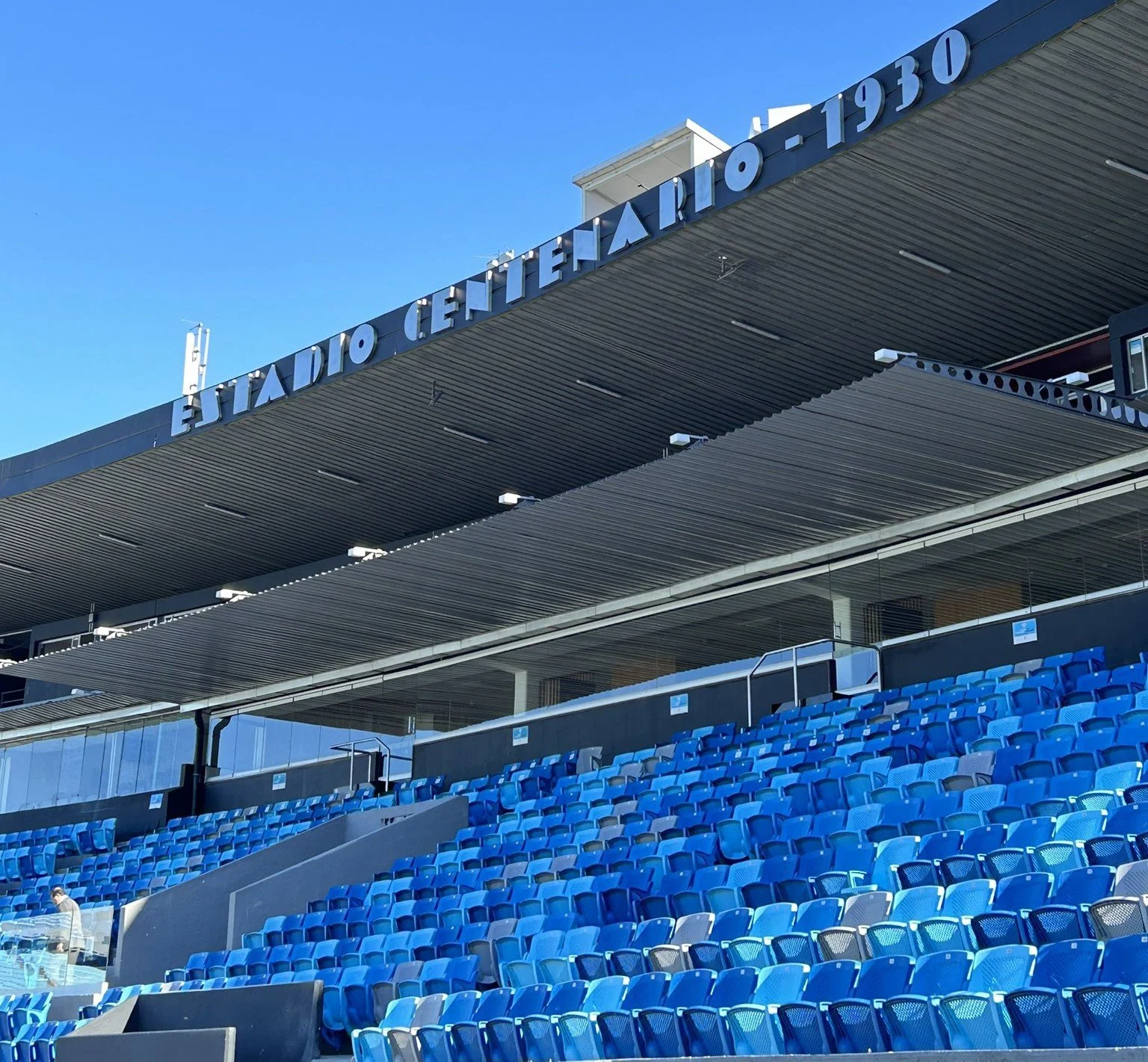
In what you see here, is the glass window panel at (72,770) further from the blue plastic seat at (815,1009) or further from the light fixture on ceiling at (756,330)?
the blue plastic seat at (815,1009)

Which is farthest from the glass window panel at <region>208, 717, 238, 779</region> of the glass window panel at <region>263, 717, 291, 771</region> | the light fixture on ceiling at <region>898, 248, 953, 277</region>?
the light fixture on ceiling at <region>898, 248, 953, 277</region>

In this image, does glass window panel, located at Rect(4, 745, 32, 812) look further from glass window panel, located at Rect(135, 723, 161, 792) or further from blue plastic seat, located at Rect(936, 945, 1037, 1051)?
blue plastic seat, located at Rect(936, 945, 1037, 1051)

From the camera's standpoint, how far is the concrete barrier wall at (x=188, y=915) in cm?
1523

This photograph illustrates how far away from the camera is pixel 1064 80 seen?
11.9m

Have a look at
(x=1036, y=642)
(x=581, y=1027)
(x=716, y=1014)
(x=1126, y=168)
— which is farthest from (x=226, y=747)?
(x=716, y=1014)

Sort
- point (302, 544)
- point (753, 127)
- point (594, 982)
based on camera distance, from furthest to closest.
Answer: point (302, 544), point (753, 127), point (594, 982)

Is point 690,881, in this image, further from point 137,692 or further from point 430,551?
point 137,692

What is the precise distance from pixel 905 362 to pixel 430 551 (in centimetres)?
711

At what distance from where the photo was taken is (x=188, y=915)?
1617 cm

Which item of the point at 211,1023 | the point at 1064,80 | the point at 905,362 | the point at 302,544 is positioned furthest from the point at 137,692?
the point at 1064,80

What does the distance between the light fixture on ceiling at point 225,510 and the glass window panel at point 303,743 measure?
342cm

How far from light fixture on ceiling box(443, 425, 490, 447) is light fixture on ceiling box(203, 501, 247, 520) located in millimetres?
4621

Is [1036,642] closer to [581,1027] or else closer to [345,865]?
[345,865]

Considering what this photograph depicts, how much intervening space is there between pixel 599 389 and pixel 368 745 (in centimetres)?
737
